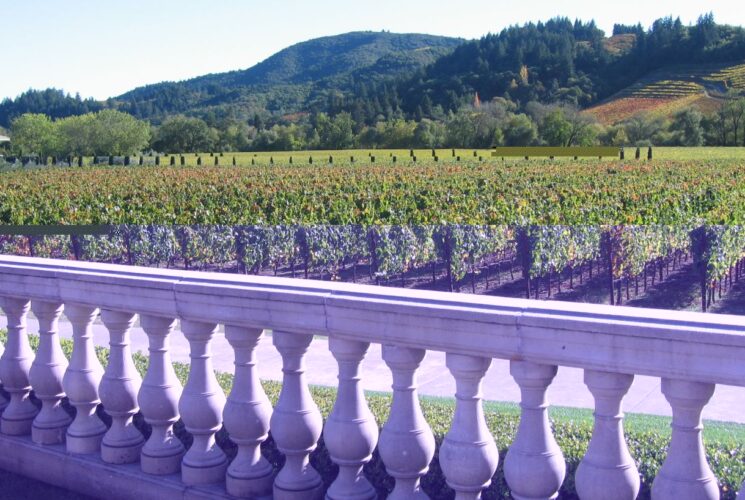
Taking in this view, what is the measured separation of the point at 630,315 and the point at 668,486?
456 mm

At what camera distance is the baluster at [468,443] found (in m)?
2.43

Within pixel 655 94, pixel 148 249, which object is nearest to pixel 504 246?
pixel 148 249

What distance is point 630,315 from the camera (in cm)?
211

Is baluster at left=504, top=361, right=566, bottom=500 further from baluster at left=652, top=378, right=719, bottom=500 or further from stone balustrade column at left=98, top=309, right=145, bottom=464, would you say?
stone balustrade column at left=98, top=309, right=145, bottom=464

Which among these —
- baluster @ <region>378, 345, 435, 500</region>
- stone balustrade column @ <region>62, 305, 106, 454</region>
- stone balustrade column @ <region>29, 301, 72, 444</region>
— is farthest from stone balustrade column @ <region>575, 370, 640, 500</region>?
stone balustrade column @ <region>29, 301, 72, 444</region>

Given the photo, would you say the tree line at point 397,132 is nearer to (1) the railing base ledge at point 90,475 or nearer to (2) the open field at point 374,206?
(2) the open field at point 374,206

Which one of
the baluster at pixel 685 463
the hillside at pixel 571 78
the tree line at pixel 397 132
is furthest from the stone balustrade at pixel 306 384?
the hillside at pixel 571 78

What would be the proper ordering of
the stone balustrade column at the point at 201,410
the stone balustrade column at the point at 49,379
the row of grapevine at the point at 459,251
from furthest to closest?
the row of grapevine at the point at 459,251 < the stone balustrade column at the point at 49,379 < the stone balustrade column at the point at 201,410

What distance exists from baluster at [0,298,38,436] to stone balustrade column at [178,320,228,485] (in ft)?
3.51

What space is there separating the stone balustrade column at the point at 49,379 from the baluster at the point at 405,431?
65.8 inches

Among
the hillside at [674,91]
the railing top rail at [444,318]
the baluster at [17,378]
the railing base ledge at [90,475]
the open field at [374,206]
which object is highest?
the hillside at [674,91]

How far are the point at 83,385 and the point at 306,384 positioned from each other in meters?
1.08

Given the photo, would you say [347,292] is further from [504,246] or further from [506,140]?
[506,140]

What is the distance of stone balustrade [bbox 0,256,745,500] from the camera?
2131mm
